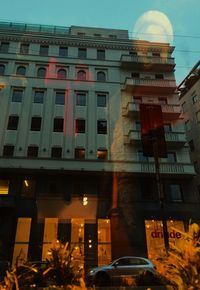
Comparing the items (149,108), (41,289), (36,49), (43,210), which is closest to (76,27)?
(36,49)

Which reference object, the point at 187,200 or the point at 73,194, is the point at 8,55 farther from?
the point at 187,200

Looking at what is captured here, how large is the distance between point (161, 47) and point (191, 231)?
3246 cm

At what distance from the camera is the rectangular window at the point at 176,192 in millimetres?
25344

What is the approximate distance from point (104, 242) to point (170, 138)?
11.4 metres

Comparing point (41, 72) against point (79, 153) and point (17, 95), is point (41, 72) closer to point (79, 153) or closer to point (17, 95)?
point (17, 95)

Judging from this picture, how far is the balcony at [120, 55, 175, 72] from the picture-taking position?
31906 mm

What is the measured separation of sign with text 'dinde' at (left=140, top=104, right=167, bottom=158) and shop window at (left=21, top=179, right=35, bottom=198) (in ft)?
55.4

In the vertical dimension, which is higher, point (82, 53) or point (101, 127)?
point (82, 53)

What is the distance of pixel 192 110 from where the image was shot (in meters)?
36.8

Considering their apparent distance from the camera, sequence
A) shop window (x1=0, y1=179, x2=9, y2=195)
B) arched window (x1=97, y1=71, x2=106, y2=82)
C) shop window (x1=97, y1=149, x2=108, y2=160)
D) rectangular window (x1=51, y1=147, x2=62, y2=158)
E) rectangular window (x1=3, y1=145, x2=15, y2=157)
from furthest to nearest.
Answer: arched window (x1=97, y1=71, x2=106, y2=82)
shop window (x1=97, y1=149, x2=108, y2=160)
rectangular window (x1=51, y1=147, x2=62, y2=158)
rectangular window (x1=3, y1=145, x2=15, y2=157)
shop window (x1=0, y1=179, x2=9, y2=195)

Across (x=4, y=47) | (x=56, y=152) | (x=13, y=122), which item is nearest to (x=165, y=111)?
(x=56, y=152)

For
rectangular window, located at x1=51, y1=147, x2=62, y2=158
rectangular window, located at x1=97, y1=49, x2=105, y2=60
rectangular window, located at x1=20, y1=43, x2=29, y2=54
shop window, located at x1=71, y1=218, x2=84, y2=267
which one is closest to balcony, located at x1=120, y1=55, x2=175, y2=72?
rectangular window, located at x1=97, y1=49, x2=105, y2=60

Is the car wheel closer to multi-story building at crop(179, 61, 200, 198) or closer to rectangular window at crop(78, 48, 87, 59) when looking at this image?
multi-story building at crop(179, 61, 200, 198)

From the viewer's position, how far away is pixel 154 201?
24750 mm
